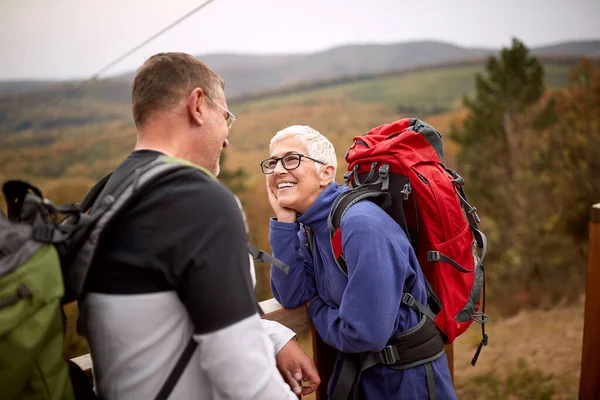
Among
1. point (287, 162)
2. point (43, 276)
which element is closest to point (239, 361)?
point (43, 276)

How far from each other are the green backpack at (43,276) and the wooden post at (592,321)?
93.3 inches

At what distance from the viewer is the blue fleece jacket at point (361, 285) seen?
1564mm

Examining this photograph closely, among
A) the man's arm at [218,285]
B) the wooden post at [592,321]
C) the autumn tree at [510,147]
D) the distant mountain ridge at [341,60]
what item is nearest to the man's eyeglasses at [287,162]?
the man's arm at [218,285]

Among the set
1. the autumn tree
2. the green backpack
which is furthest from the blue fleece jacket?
the autumn tree

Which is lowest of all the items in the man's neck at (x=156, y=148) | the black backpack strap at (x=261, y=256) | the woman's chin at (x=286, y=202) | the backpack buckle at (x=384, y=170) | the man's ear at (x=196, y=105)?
the woman's chin at (x=286, y=202)

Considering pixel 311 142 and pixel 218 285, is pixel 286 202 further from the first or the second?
pixel 218 285

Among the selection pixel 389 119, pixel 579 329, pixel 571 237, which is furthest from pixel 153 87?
pixel 389 119

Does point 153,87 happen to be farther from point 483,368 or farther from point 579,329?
point 579,329

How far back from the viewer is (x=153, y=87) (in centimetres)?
125

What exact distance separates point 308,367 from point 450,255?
732 mm

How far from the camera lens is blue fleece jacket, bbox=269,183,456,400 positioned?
1.56 m

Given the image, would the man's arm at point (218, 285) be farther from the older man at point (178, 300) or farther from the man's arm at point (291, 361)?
the man's arm at point (291, 361)

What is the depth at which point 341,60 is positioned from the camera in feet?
101

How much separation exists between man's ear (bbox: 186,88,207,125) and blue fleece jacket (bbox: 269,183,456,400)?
26.2 inches
